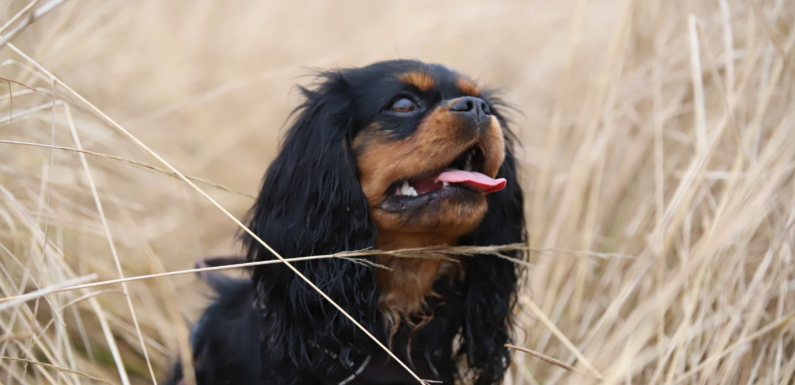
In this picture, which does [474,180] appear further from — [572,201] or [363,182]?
[572,201]

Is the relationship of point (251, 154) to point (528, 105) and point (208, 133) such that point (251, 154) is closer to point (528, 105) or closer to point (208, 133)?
point (208, 133)

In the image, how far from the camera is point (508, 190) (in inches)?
81.7

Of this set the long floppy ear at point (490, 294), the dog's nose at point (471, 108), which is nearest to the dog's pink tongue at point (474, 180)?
the dog's nose at point (471, 108)

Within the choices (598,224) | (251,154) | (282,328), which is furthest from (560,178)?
(251,154)

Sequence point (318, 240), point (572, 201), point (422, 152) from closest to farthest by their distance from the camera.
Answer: point (422, 152), point (318, 240), point (572, 201)

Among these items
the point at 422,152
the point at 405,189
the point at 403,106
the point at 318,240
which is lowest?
the point at 318,240

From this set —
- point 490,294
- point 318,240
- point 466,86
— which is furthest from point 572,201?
point 318,240

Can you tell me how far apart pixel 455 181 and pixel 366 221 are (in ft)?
0.97

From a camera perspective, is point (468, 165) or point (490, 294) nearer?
point (468, 165)

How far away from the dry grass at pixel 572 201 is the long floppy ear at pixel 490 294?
256mm

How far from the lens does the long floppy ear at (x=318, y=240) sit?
1.76 metres

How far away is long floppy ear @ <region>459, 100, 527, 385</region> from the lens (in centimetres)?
201

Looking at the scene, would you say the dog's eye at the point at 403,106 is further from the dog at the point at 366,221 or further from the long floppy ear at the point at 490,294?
the long floppy ear at the point at 490,294

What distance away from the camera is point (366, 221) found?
69.3 inches
